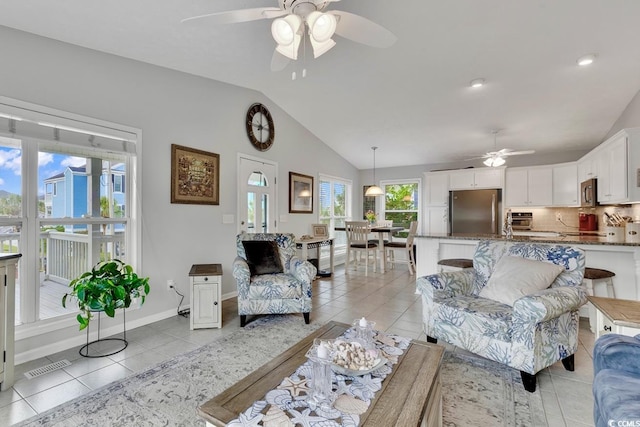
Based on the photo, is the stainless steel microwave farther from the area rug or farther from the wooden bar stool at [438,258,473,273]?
the area rug

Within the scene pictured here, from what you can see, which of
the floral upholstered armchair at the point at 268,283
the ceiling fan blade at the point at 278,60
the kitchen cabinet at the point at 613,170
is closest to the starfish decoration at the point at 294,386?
the floral upholstered armchair at the point at 268,283

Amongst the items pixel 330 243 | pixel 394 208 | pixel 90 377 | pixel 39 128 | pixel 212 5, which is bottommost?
pixel 90 377

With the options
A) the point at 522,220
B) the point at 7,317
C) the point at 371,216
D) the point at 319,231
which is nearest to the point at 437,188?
the point at 371,216

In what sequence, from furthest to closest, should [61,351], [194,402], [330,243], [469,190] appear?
[469,190]
[330,243]
[61,351]
[194,402]

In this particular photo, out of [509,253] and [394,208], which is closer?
[509,253]

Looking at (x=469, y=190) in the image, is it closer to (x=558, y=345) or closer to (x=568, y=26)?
(x=568, y=26)

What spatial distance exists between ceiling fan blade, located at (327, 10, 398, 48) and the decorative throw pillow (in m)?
1.95

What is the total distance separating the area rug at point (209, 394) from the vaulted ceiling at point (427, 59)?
232cm

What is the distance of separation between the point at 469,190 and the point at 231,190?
475 centimetres

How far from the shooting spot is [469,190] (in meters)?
6.08

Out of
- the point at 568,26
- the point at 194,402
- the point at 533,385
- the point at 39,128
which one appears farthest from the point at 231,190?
the point at 568,26

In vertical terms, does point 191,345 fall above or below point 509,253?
below

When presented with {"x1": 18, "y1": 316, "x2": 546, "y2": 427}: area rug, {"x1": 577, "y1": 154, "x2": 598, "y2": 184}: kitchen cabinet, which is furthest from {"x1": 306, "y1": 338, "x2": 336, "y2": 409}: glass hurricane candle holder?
{"x1": 577, "y1": 154, "x2": 598, "y2": 184}: kitchen cabinet

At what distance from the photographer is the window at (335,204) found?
21.2ft
